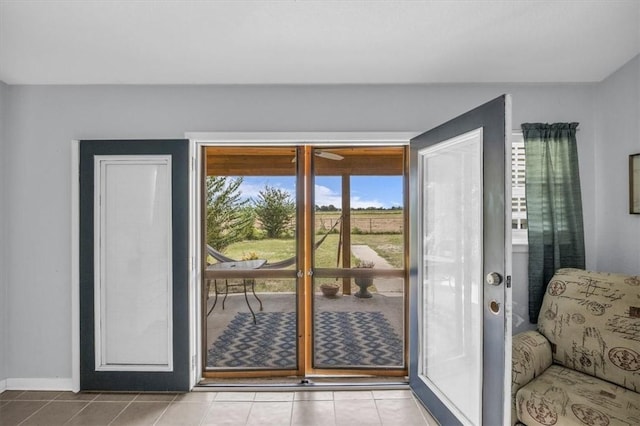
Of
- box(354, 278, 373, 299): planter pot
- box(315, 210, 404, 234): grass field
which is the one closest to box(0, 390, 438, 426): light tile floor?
box(354, 278, 373, 299): planter pot

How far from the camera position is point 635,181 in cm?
226

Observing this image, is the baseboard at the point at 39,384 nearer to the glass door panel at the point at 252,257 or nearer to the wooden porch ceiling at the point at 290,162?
the glass door panel at the point at 252,257

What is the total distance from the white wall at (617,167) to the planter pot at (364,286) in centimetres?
174

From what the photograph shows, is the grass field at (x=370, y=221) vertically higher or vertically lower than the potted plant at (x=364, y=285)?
higher

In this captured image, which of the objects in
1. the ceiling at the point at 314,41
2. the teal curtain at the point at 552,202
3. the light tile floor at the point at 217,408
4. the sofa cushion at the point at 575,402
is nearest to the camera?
the sofa cushion at the point at 575,402

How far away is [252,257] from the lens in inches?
115

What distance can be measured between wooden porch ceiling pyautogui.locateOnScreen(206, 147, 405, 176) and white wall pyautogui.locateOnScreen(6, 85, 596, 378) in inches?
10.8

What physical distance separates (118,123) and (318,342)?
2.42 metres

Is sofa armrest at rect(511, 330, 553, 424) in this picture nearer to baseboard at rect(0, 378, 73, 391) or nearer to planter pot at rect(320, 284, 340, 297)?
planter pot at rect(320, 284, 340, 297)

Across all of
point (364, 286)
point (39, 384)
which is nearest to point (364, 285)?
point (364, 286)

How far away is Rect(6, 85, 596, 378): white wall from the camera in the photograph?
2.59 m

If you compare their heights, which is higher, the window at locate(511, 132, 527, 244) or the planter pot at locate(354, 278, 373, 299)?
the window at locate(511, 132, 527, 244)

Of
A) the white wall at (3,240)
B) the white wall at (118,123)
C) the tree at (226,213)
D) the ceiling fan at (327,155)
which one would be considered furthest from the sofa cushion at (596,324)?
the white wall at (3,240)

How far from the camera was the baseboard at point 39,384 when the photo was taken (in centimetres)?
258
